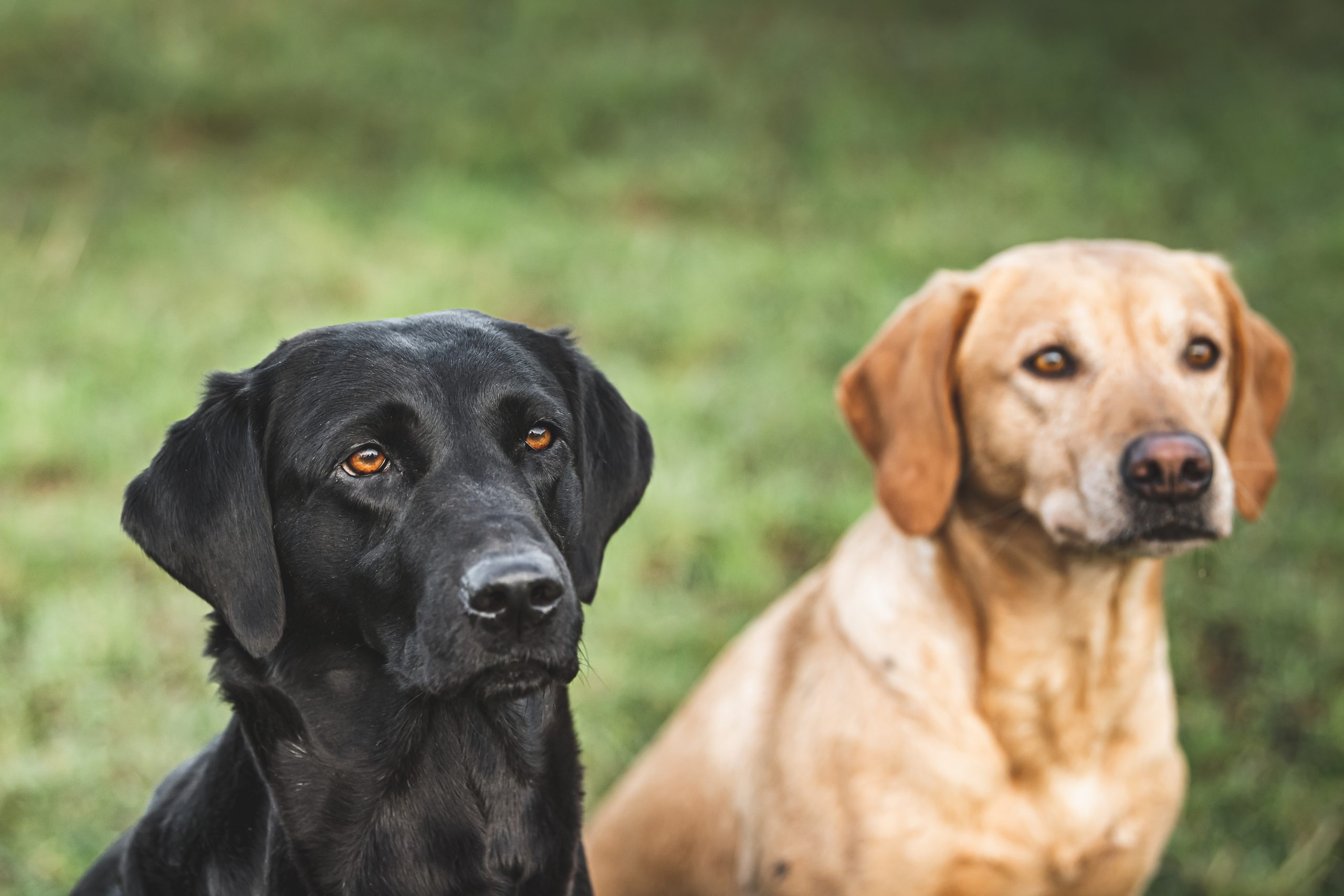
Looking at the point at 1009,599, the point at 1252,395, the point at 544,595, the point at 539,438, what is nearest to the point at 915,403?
the point at 1009,599

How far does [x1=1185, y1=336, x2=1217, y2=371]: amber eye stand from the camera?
2.94 meters

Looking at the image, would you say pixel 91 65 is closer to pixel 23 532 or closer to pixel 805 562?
pixel 23 532

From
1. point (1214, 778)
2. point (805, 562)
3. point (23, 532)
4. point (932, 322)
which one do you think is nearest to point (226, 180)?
point (23, 532)

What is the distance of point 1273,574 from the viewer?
16.1 feet

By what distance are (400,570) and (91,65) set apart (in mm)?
7601

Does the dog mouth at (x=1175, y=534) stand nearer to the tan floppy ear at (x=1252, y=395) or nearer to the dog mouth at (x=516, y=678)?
the tan floppy ear at (x=1252, y=395)

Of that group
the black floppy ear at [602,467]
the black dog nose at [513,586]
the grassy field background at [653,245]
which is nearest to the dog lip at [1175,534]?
the grassy field background at [653,245]

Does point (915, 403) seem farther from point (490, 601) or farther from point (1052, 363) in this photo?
point (490, 601)

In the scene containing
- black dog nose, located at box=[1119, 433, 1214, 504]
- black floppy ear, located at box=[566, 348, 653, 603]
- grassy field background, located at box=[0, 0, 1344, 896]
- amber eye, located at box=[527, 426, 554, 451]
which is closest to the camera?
amber eye, located at box=[527, 426, 554, 451]

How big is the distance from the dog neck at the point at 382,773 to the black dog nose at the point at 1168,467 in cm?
138

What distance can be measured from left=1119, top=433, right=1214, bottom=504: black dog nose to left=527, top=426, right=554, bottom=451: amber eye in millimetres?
1279

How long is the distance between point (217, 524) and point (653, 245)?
5476 mm

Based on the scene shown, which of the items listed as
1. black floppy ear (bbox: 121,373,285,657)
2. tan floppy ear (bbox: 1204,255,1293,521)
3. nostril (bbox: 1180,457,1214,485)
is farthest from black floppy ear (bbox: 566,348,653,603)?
tan floppy ear (bbox: 1204,255,1293,521)

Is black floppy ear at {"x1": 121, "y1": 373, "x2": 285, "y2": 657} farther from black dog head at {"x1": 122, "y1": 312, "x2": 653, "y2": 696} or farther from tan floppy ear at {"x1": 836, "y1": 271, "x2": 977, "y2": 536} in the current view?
tan floppy ear at {"x1": 836, "y1": 271, "x2": 977, "y2": 536}
